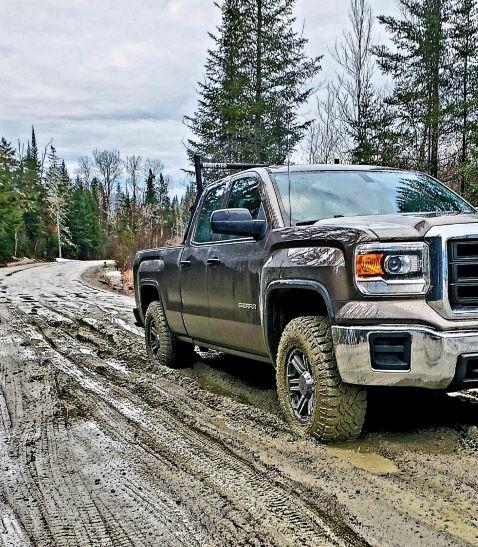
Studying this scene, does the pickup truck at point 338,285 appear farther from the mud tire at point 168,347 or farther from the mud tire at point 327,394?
the mud tire at point 168,347

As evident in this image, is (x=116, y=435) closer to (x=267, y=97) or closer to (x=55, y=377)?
(x=55, y=377)

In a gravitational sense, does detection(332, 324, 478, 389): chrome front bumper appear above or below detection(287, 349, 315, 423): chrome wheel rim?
above

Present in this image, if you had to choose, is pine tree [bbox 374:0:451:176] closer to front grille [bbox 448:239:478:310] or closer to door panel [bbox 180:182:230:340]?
door panel [bbox 180:182:230:340]

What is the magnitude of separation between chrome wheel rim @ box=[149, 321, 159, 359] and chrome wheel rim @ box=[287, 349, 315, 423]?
9.46ft

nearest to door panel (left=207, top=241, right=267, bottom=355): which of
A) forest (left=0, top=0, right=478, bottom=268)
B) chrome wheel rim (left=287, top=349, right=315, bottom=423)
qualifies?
chrome wheel rim (left=287, top=349, right=315, bottom=423)

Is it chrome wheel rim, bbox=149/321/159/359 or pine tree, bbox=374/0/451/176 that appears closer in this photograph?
chrome wheel rim, bbox=149/321/159/359

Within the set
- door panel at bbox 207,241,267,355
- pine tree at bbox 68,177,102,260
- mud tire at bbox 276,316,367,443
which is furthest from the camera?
pine tree at bbox 68,177,102,260

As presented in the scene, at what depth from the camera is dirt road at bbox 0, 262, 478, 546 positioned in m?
2.55

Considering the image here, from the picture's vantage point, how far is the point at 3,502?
9.52 ft

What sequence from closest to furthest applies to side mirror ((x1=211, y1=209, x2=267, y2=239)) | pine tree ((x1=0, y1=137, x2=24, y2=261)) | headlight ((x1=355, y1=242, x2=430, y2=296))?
1. headlight ((x1=355, y1=242, x2=430, y2=296))
2. side mirror ((x1=211, y1=209, x2=267, y2=239))
3. pine tree ((x1=0, y1=137, x2=24, y2=261))

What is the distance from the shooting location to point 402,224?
3355 mm

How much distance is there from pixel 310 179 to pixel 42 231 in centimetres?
6412

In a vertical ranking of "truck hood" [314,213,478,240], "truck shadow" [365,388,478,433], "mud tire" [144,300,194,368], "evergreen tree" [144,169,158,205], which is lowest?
"truck shadow" [365,388,478,433]

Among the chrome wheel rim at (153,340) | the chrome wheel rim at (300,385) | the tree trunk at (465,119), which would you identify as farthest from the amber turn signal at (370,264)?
the tree trunk at (465,119)
